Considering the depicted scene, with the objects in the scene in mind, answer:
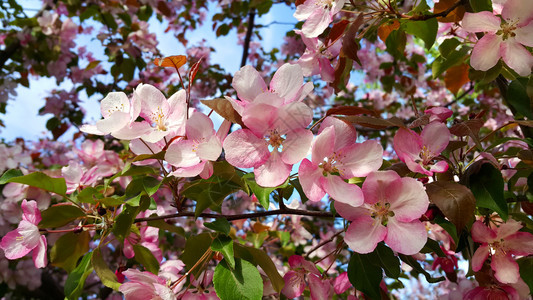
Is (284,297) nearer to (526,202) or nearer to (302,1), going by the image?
(526,202)

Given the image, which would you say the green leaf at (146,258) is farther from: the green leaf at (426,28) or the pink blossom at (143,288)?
the green leaf at (426,28)

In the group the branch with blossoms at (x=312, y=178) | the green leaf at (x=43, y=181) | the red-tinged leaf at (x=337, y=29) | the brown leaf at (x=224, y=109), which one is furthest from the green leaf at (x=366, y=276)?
the green leaf at (x=43, y=181)

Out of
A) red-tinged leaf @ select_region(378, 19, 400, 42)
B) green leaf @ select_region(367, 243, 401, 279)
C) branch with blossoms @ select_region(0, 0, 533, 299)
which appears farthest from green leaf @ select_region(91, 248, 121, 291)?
red-tinged leaf @ select_region(378, 19, 400, 42)

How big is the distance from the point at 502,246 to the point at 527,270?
0.15m

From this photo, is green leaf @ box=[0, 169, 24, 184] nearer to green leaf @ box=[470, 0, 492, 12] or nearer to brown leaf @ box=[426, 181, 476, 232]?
brown leaf @ box=[426, 181, 476, 232]

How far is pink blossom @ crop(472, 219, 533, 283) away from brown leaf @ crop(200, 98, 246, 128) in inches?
19.0

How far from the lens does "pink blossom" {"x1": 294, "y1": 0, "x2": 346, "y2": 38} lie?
83 cm

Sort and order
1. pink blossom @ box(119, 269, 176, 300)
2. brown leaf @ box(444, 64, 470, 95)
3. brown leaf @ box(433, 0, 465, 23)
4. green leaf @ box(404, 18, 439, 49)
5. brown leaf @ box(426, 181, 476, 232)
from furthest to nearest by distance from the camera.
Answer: brown leaf @ box(444, 64, 470, 95) < green leaf @ box(404, 18, 439, 49) < brown leaf @ box(433, 0, 465, 23) < pink blossom @ box(119, 269, 176, 300) < brown leaf @ box(426, 181, 476, 232)

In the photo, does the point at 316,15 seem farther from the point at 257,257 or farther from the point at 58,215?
the point at 58,215

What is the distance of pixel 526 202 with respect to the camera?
2.61ft

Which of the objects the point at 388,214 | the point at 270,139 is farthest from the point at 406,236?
the point at 270,139

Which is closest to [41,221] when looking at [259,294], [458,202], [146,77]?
[259,294]

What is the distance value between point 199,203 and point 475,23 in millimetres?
661

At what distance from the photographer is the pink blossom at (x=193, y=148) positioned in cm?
63
